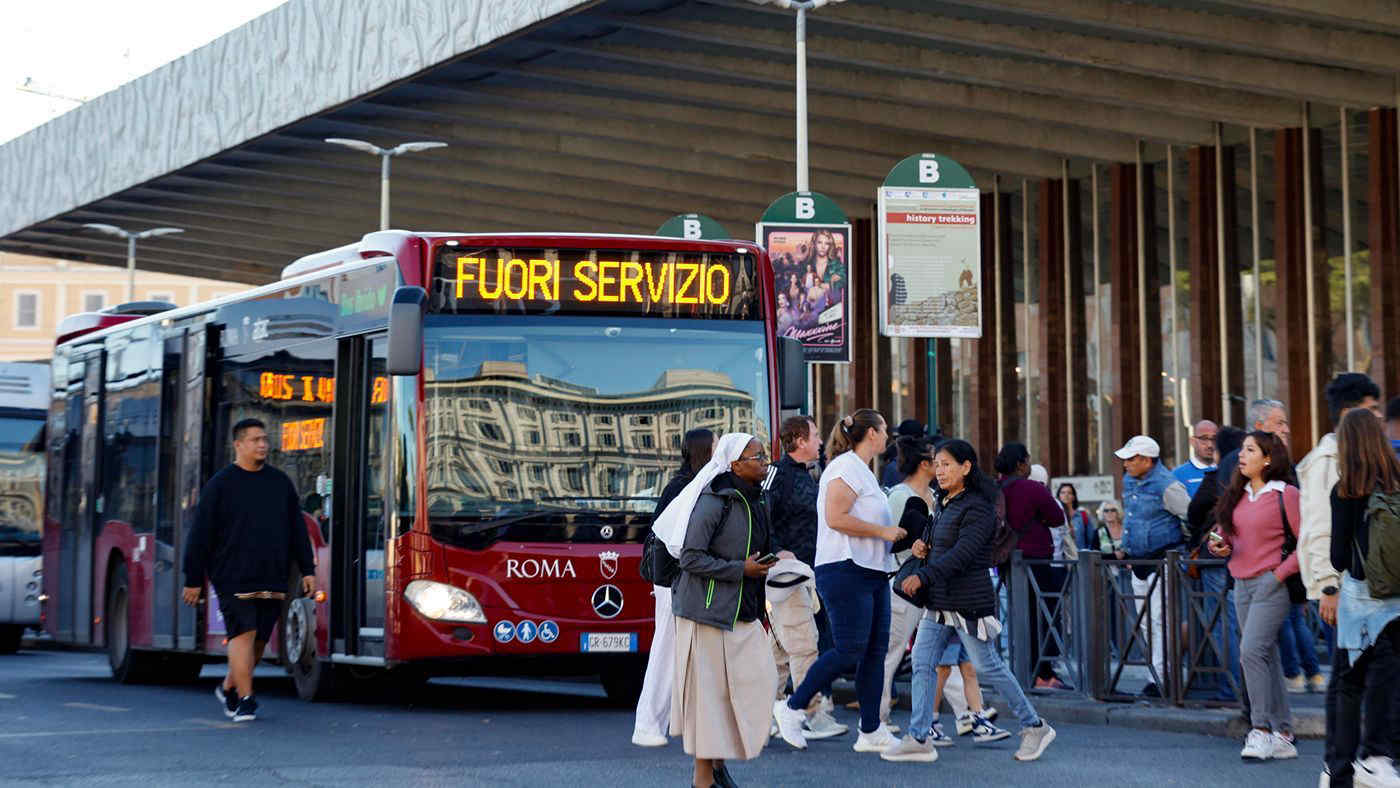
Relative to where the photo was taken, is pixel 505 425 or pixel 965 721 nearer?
pixel 965 721

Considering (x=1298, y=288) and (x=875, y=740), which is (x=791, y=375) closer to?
(x=875, y=740)

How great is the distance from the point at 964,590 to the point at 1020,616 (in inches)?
134

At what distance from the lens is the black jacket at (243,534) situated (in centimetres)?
1297

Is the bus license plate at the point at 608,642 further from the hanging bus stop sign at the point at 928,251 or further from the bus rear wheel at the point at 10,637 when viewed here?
the bus rear wheel at the point at 10,637

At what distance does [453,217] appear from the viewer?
4566 centimetres

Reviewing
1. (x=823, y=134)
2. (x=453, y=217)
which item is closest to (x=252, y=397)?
(x=823, y=134)

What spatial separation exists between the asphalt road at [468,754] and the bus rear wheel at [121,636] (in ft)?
9.23

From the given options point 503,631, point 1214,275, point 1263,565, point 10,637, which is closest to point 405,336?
point 503,631

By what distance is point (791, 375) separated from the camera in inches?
536

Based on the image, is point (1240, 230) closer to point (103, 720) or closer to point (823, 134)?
point (823, 134)

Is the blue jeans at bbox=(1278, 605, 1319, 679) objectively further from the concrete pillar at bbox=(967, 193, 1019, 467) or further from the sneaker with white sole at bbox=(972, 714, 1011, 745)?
the concrete pillar at bbox=(967, 193, 1019, 467)

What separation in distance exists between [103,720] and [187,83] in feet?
94.6

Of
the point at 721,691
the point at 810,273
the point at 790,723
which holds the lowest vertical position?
the point at 790,723

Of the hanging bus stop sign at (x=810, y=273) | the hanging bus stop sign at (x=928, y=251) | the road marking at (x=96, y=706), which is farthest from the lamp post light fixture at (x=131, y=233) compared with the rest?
the road marking at (x=96, y=706)
